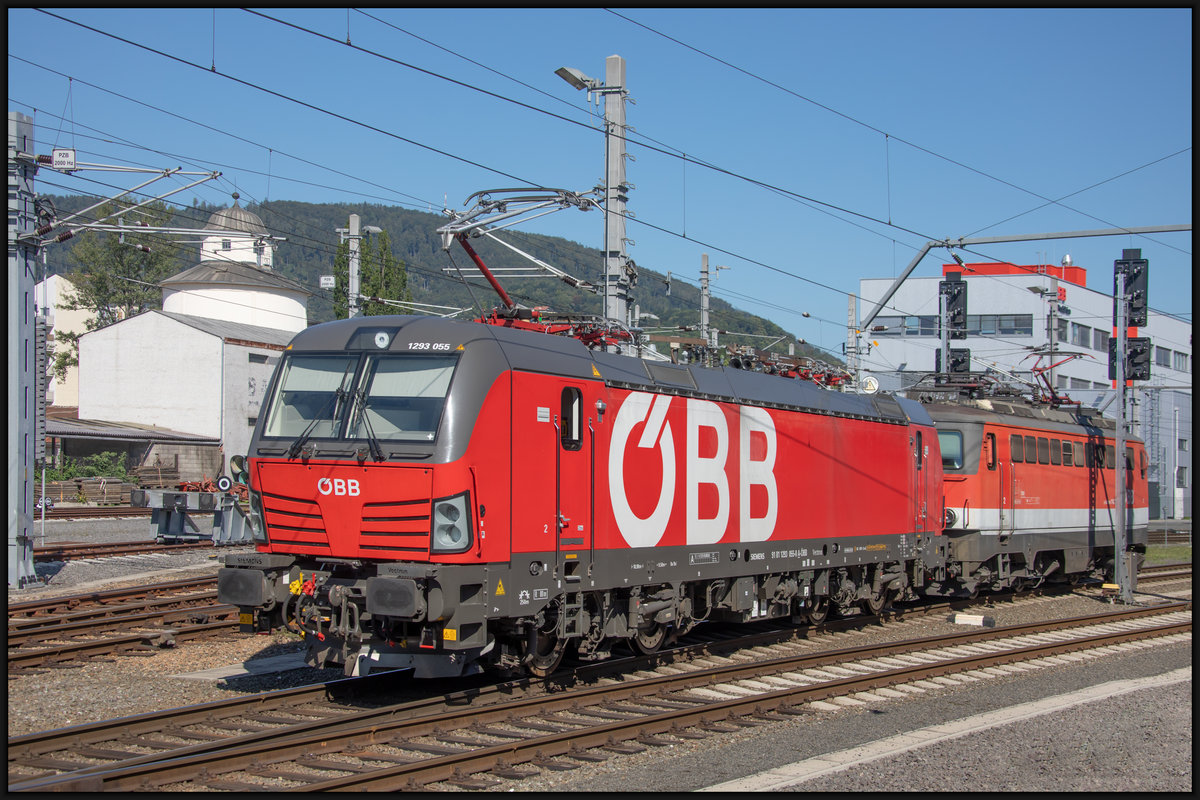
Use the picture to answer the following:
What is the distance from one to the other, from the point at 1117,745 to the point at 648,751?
423cm

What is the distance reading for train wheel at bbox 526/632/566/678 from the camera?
438 inches

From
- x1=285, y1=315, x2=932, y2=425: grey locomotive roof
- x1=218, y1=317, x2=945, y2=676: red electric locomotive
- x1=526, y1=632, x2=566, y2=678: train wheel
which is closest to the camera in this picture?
x1=218, y1=317, x2=945, y2=676: red electric locomotive

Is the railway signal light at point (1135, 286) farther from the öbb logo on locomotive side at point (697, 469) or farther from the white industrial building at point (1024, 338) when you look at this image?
the white industrial building at point (1024, 338)

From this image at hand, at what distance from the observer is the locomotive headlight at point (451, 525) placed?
9.43 m

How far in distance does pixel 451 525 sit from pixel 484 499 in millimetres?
398

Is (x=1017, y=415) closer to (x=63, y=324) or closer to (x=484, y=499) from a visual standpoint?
(x=484, y=499)

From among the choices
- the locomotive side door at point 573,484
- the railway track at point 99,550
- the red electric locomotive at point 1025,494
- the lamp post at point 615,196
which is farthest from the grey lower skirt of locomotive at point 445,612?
the railway track at point 99,550

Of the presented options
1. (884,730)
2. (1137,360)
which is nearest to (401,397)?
(884,730)

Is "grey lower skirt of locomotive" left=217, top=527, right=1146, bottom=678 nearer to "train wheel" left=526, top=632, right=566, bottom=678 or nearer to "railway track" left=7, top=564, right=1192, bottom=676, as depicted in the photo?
"train wheel" left=526, top=632, right=566, bottom=678

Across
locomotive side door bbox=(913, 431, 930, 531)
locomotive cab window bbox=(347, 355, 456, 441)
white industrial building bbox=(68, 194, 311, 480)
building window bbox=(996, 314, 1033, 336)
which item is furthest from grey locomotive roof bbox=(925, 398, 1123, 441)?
building window bbox=(996, 314, 1033, 336)

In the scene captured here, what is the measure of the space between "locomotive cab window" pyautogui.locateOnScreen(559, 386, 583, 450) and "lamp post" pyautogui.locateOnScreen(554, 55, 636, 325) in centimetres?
588

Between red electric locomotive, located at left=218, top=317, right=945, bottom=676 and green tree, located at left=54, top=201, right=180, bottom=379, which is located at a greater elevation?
green tree, located at left=54, top=201, right=180, bottom=379

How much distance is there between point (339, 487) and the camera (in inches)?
389

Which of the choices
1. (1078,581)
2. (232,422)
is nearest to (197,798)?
(1078,581)
